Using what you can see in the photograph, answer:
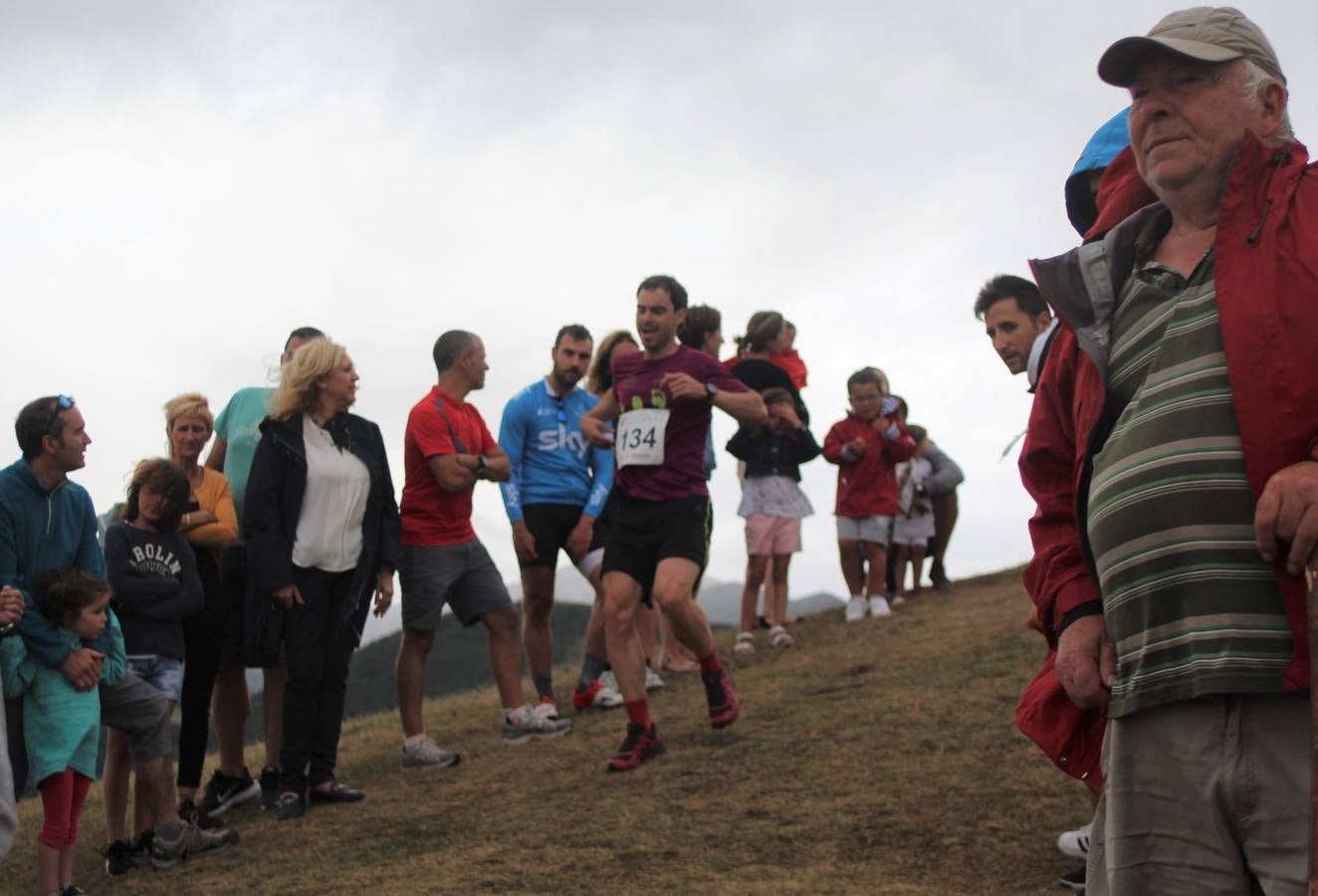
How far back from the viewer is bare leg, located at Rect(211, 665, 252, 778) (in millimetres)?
7008

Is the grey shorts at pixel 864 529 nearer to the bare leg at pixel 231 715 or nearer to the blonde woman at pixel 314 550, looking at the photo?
the blonde woman at pixel 314 550

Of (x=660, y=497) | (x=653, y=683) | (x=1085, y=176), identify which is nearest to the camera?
(x=1085, y=176)

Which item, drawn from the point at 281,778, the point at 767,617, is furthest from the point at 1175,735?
the point at 767,617

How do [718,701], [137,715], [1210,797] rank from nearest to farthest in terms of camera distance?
[1210,797] → [137,715] → [718,701]

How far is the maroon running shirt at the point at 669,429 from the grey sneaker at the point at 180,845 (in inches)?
96.3

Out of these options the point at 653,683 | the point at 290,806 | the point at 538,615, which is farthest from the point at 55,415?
the point at 653,683

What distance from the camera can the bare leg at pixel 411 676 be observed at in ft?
24.5

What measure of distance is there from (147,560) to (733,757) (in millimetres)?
2784

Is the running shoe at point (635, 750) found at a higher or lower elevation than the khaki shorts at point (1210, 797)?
lower

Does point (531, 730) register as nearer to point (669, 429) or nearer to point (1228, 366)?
point (669, 429)

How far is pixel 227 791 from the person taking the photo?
7012mm

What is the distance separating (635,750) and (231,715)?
6.46 ft

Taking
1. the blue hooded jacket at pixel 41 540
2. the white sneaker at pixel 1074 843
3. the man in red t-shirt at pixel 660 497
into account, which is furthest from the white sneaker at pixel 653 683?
the white sneaker at pixel 1074 843

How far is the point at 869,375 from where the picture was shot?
1160 cm
